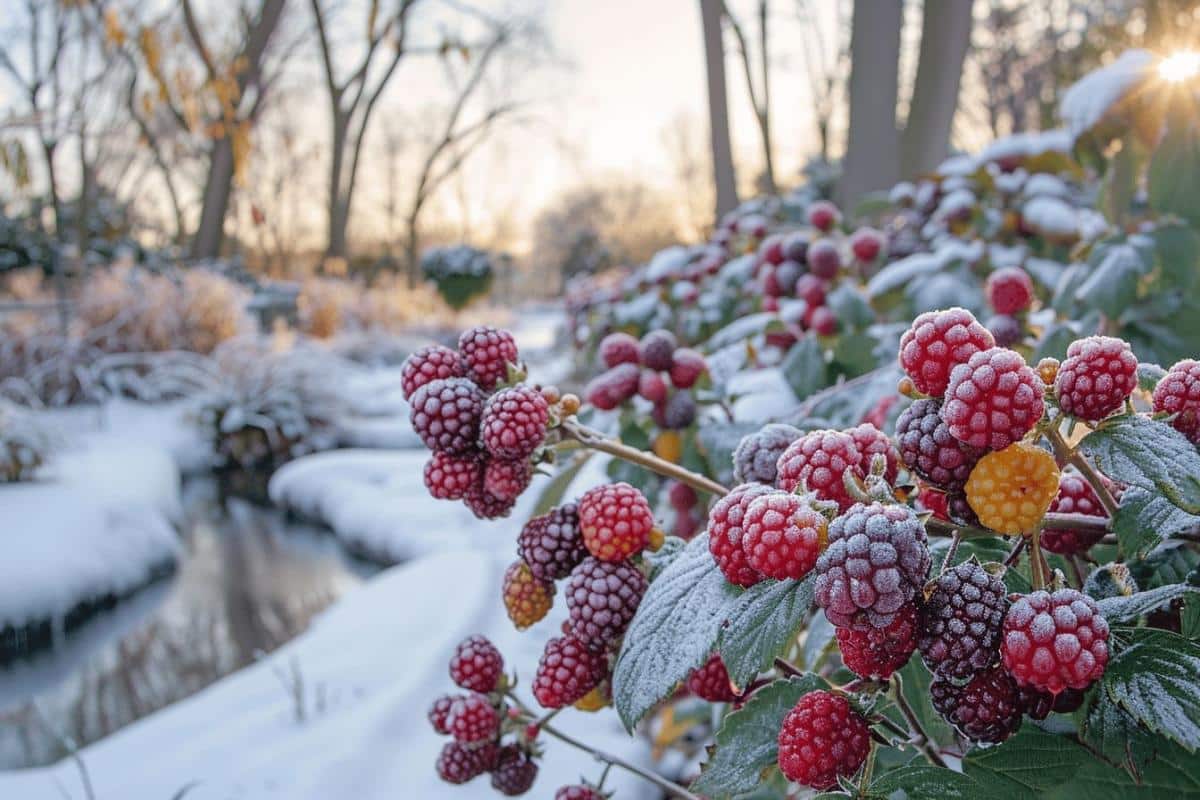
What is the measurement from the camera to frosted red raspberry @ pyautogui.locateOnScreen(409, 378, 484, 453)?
547 millimetres

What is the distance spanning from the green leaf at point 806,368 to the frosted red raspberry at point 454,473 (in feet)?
2.37

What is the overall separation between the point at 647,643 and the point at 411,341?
31.7 feet

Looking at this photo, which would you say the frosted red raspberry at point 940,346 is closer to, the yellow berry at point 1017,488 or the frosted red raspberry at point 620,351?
the yellow berry at point 1017,488

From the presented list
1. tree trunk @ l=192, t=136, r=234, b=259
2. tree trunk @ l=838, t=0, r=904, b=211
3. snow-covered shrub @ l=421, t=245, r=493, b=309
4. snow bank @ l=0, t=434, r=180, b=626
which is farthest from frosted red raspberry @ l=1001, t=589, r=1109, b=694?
snow-covered shrub @ l=421, t=245, r=493, b=309

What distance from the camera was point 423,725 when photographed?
6.04 feet

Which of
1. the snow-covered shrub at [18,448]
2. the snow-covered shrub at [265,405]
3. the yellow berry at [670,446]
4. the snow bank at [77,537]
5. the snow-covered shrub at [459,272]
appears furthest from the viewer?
the snow-covered shrub at [459,272]

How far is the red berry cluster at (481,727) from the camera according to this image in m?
0.66

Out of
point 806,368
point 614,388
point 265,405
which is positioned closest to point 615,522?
point 614,388

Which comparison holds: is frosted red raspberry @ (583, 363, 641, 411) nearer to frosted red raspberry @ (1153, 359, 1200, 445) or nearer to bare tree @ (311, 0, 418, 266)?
frosted red raspberry @ (1153, 359, 1200, 445)

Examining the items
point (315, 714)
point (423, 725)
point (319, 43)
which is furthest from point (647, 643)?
point (319, 43)

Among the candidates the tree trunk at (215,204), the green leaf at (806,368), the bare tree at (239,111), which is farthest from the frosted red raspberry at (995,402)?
the tree trunk at (215,204)

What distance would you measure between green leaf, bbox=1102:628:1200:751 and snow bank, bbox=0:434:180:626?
360cm

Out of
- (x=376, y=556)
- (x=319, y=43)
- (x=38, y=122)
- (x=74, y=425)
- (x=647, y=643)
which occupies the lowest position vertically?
(x=376, y=556)

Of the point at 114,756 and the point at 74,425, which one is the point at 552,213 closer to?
the point at 74,425
